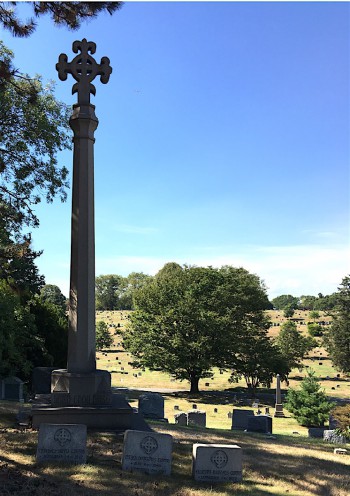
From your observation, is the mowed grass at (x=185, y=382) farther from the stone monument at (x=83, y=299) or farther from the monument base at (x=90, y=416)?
the stone monument at (x=83, y=299)

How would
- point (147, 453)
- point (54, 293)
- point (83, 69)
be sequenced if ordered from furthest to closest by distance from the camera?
point (54, 293) → point (83, 69) → point (147, 453)

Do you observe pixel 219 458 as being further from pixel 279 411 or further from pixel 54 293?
pixel 54 293

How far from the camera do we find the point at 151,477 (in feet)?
22.8

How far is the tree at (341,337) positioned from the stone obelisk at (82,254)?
40745 millimetres

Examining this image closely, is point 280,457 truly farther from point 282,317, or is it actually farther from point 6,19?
point 282,317

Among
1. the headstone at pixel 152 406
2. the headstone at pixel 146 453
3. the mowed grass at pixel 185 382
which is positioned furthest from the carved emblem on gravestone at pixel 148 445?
the mowed grass at pixel 185 382

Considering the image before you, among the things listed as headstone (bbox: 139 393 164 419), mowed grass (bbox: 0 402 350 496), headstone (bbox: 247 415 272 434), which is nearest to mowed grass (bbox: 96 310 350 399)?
headstone (bbox: 247 415 272 434)

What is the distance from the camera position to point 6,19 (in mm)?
9109

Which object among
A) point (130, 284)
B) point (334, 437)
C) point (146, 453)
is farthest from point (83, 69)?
point (130, 284)

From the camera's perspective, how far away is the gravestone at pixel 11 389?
62.3 ft

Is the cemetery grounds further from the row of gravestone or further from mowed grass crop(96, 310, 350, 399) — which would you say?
mowed grass crop(96, 310, 350, 399)

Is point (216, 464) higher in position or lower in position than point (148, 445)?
lower

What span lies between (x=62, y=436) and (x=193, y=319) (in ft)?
96.7

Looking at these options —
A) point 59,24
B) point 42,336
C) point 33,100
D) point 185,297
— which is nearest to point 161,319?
point 185,297
